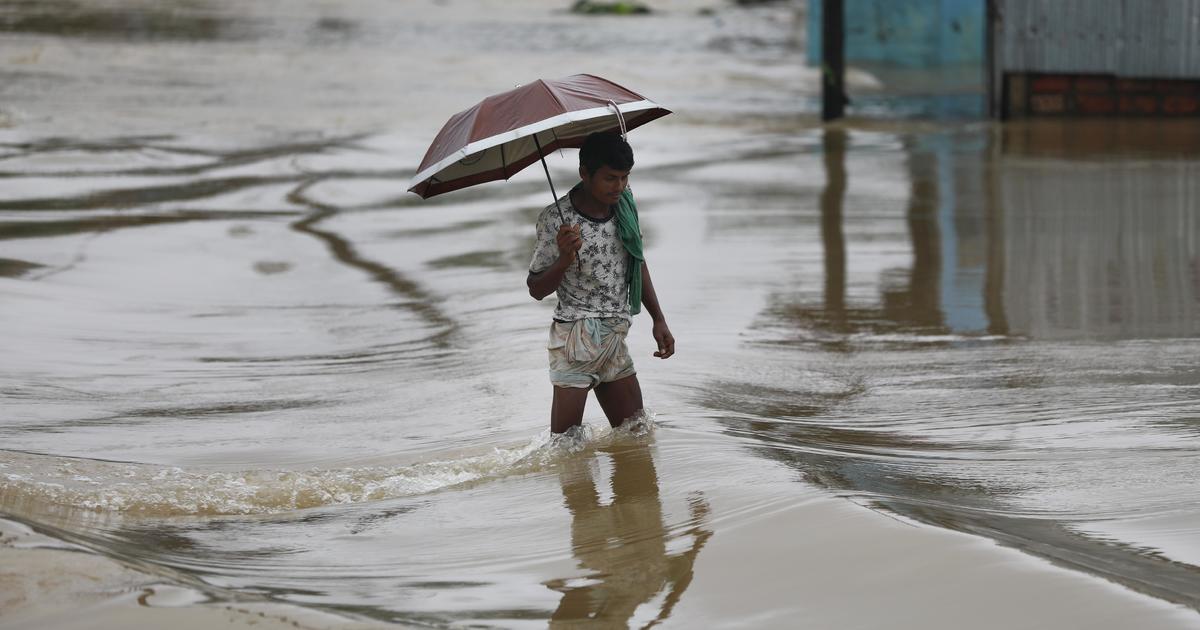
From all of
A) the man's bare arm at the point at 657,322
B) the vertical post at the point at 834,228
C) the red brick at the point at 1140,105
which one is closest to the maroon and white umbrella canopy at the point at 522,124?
the man's bare arm at the point at 657,322

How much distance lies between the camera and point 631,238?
4.64 metres

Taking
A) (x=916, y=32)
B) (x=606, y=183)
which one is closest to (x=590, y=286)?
(x=606, y=183)

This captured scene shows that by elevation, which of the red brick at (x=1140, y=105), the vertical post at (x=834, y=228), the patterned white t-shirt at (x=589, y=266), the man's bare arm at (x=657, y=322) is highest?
the patterned white t-shirt at (x=589, y=266)

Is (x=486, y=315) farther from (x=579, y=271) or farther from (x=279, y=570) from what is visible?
(x=279, y=570)

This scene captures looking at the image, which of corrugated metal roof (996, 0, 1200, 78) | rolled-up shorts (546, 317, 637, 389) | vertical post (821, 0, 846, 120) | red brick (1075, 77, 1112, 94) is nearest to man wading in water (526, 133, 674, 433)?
rolled-up shorts (546, 317, 637, 389)

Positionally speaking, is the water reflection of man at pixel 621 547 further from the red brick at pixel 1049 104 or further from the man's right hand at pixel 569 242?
the red brick at pixel 1049 104

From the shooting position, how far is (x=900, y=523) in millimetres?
3619

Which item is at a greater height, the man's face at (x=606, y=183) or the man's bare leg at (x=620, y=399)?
the man's face at (x=606, y=183)

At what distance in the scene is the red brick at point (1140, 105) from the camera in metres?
16.7

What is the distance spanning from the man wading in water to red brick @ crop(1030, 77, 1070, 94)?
14.1m

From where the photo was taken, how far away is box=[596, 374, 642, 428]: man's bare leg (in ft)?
15.8

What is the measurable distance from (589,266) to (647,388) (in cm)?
129

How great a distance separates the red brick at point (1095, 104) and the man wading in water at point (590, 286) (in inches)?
547

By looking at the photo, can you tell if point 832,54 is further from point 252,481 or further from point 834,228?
point 252,481
